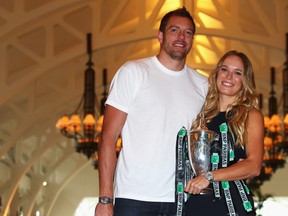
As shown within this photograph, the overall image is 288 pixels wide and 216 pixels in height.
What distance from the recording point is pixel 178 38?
4.70 metres

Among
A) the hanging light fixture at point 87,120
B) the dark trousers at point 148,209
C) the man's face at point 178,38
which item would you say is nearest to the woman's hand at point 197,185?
the dark trousers at point 148,209

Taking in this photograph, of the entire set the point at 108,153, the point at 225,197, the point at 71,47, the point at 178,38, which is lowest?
the point at 225,197

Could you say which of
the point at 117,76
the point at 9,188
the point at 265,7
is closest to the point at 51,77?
the point at 9,188

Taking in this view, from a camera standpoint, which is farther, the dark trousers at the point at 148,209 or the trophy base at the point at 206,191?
the dark trousers at the point at 148,209

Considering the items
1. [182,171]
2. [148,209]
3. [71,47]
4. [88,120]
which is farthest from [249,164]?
[71,47]

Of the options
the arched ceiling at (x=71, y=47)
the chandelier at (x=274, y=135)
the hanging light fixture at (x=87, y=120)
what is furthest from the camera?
the chandelier at (x=274, y=135)

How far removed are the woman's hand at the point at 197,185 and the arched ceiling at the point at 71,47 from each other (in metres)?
9.94

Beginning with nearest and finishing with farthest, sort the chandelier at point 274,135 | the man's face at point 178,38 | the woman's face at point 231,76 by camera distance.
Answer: the woman's face at point 231,76 < the man's face at point 178,38 < the chandelier at point 274,135

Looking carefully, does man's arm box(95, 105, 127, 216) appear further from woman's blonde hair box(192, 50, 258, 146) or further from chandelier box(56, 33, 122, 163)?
chandelier box(56, 33, 122, 163)

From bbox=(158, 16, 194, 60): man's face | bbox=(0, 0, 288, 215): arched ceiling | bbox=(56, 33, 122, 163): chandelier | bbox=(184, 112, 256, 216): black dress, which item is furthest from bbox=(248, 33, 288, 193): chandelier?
bbox=(184, 112, 256, 216): black dress

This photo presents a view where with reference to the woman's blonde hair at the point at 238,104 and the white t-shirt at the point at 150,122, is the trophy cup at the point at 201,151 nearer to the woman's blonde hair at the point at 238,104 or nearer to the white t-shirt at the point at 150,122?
the woman's blonde hair at the point at 238,104

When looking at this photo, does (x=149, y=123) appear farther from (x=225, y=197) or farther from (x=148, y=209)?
(x=225, y=197)

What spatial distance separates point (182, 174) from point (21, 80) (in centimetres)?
1254

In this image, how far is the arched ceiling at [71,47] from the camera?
15.5 meters
